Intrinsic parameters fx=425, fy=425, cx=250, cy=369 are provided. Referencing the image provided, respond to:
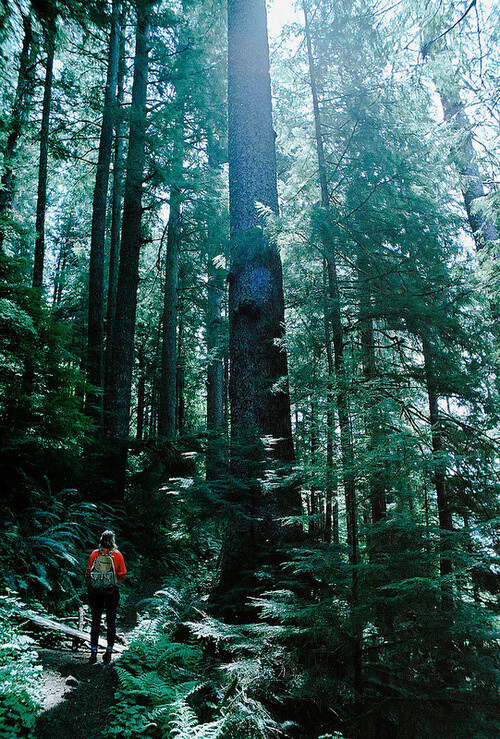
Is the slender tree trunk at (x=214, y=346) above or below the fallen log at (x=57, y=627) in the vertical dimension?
above

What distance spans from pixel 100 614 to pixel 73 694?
1108 millimetres

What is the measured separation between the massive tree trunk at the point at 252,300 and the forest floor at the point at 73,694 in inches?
59.8

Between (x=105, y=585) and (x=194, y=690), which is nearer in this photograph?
(x=194, y=690)

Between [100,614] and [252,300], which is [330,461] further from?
[100,614]

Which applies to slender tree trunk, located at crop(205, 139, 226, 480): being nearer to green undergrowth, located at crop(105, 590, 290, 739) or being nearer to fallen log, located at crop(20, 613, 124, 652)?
green undergrowth, located at crop(105, 590, 290, 739)

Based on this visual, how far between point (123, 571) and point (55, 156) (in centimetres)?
1146

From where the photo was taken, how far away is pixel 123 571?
495cm

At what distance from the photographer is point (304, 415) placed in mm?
6801

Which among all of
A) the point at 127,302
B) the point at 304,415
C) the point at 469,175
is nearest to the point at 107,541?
the point at 304,415

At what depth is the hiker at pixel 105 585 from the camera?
4508 mm

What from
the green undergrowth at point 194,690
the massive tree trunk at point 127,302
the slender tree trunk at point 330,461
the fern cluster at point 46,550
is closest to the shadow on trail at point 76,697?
the green undergrowth at point 194,690

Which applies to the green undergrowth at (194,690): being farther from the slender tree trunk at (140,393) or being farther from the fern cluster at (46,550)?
the slender tree trunk at (140,393)

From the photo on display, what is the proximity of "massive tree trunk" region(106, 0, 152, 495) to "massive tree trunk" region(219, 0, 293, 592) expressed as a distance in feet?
12.7

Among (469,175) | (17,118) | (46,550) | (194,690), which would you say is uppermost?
(17,118)
